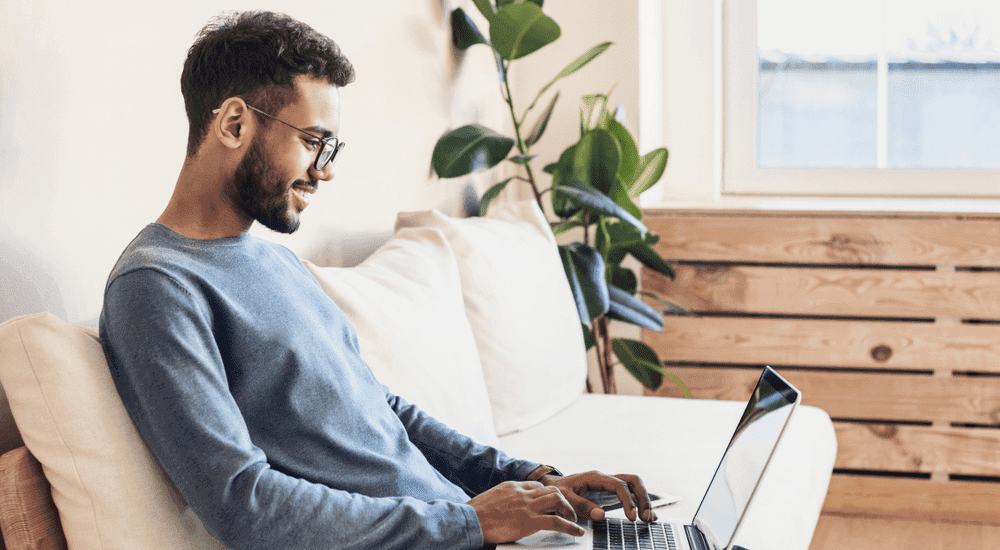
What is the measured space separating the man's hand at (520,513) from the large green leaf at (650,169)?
53.7 inches

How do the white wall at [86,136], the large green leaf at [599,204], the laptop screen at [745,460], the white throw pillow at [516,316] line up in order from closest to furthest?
the white wall at [86,136] → the laptop screen at [745,460] → the white throw pillow at [516,316] → the large green leaf at [599,204]

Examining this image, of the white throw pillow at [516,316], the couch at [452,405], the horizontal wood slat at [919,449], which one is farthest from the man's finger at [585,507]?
the horizontal wood slat at [919,449]

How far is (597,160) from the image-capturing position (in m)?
2.05

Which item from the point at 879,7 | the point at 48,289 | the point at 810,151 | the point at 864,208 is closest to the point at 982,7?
the point at 879,7

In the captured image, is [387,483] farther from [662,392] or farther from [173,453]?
[662,392]

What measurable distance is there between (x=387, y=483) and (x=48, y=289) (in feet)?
1.34

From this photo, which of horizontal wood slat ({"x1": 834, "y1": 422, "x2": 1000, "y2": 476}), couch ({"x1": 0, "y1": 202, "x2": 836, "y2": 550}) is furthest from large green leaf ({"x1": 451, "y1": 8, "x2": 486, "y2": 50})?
horizontal wood slat ({"x1": 834, "y1": 422, "x2": 1000, "y2": 476})

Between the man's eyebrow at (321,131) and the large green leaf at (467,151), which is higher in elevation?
the man's eyebrow at (321,131)

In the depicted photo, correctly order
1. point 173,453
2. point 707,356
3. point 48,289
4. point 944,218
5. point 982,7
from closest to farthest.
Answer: point 173,453 < point 48,289 < point 944,218 < point 707,356 < point 982,7

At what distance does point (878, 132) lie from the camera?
2664 mm

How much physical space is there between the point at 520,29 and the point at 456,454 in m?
1.13

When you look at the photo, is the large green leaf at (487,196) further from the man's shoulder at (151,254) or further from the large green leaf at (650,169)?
the man's shoulder at (151,254)

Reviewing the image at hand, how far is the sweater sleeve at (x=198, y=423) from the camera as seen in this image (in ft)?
2.43

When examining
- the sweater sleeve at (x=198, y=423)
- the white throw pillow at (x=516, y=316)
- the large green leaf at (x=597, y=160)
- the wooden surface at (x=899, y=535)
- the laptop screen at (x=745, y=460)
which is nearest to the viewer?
the sweater sleeve at (x=198, y=423)
